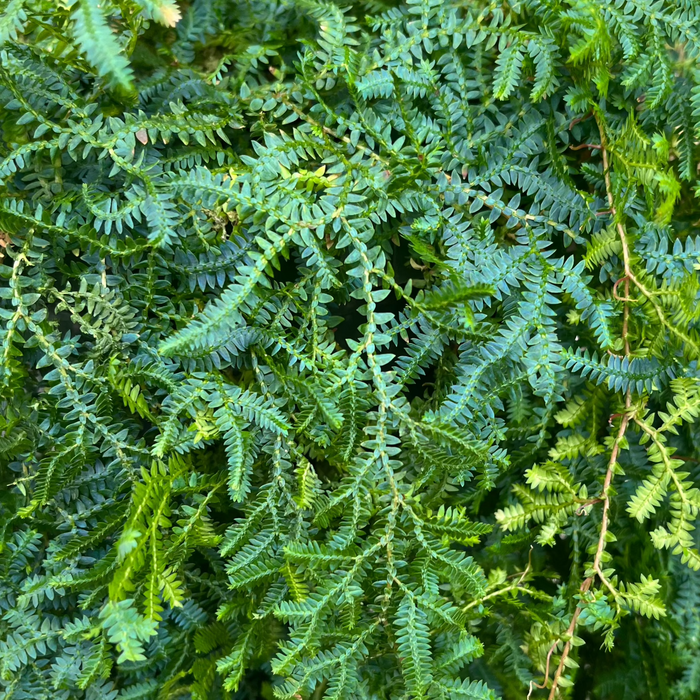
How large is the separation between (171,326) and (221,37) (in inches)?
21.7

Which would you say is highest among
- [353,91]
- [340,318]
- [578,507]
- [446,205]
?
[353,91]

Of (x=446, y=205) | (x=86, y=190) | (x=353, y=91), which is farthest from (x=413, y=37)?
(x=86, y=190)

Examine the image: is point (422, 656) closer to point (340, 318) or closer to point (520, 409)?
point (520, 409)

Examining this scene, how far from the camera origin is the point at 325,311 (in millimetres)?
929

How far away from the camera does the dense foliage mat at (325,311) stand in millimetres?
893

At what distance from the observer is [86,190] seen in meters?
0.89

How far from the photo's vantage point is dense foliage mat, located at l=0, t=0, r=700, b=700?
0.89 m

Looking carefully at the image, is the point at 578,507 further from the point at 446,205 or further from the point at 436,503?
the point at 446,205

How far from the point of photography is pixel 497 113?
98 centimetres

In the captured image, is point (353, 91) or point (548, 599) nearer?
point (353, 91)

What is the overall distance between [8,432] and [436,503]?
790 millimetres

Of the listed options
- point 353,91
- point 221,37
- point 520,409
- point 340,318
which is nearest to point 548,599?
point 520,409

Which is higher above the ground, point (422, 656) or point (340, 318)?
point (340, 318)

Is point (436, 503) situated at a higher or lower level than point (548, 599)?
higher
